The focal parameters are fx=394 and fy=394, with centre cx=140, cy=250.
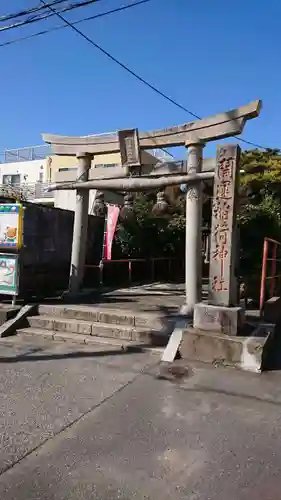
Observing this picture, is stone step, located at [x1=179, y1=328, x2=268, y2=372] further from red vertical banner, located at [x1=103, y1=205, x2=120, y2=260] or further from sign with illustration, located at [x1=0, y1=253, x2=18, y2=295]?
red vertical banner, located at [x1=103, y1=205, x2=120, y2=260]

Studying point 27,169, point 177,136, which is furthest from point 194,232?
point 27,169

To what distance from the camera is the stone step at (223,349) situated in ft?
19.3

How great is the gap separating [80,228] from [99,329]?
10.8ft

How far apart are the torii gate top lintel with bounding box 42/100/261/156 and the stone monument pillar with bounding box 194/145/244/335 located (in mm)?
1269

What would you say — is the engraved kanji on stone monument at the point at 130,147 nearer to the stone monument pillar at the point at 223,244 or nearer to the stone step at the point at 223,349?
the stone monument pillar at the point at 223,244

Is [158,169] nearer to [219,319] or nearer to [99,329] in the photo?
[99,329]

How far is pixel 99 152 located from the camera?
9.67 m

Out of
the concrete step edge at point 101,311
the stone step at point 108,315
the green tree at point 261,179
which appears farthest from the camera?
the green tree at point 261,179

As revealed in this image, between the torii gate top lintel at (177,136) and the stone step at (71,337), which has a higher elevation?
the torii gate top lintel at (177,136)

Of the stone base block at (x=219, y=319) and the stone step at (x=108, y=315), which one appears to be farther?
the stone step at (x=108, y=315)

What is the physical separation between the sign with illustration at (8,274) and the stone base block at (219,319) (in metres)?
4.06

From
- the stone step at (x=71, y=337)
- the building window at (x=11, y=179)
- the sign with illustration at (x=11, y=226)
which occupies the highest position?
the building window at (x=11, y=179)

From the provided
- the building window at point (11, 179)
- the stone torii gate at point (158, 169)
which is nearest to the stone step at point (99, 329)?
the stone torii gate at point (158, 169)

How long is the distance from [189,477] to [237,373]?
107 inches
